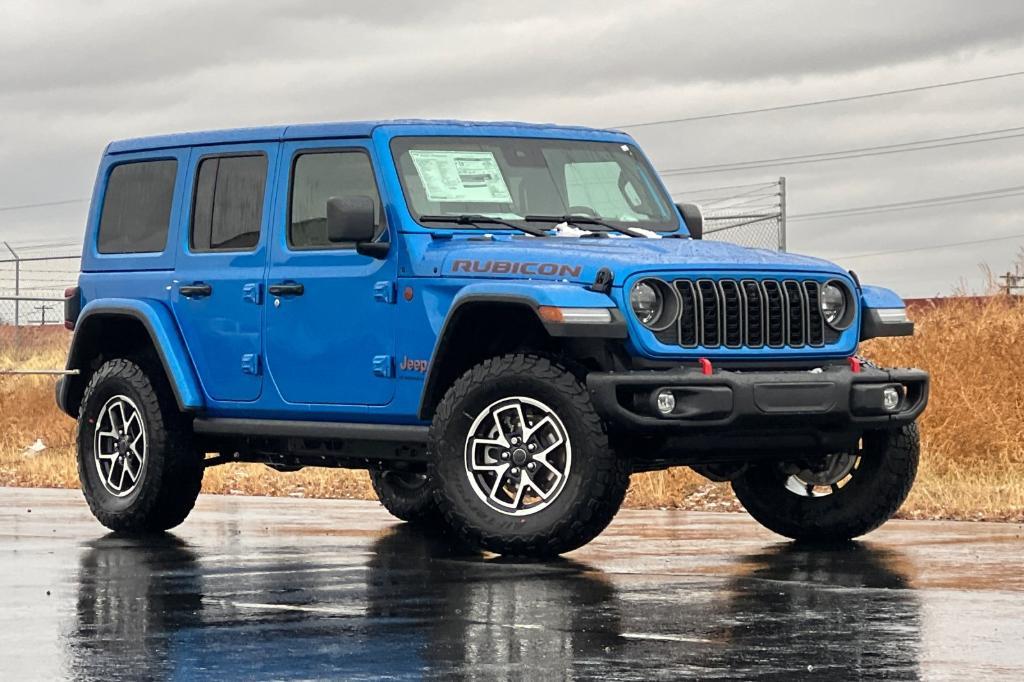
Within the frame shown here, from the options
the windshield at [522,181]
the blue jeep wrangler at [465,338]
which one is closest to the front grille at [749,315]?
the blue jeep wrangler at [465,338]

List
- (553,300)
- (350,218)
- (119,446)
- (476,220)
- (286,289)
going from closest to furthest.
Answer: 1. (553,300)
2. (350,218)
3. (476,220)
4. (286,289)
5. (119,446)

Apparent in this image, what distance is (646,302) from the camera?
10.4 metres

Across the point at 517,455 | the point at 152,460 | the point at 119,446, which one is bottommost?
the point at 517,455

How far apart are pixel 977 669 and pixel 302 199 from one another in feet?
19.9

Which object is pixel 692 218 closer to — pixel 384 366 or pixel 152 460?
pixel 384 366

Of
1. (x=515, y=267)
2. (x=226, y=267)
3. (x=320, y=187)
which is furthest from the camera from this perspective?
(x=226, y=267)

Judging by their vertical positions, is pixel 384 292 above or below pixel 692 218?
below

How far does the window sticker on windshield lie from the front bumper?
181cm

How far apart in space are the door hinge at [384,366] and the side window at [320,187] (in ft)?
2.41

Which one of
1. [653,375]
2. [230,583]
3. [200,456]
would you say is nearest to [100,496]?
[200,456]

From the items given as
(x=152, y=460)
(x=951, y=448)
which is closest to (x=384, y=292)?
(x=152, y=460)

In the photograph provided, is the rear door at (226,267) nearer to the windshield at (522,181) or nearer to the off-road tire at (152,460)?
the off-road tire at (152,460)

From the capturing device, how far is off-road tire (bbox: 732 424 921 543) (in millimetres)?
11359

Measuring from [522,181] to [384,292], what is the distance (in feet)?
3.70
